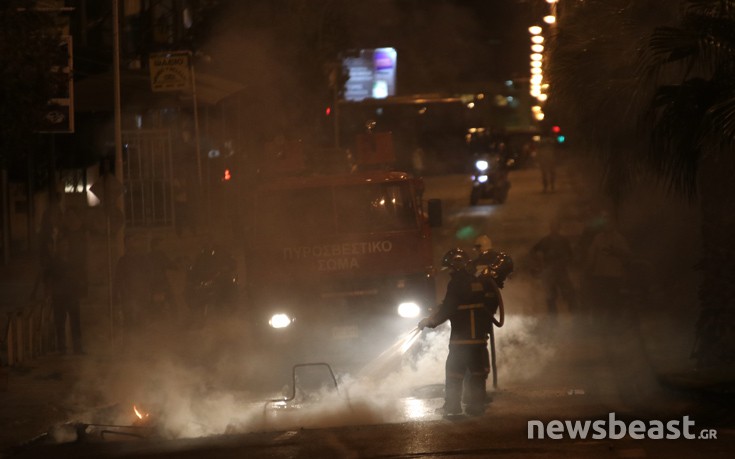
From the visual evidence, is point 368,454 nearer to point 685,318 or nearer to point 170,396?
point 170,396

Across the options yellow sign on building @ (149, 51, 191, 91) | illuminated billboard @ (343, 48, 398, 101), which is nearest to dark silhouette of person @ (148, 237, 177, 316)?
yellow sign on building @ (149, 51, 191, 91)

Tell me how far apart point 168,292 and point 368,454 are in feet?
24.2

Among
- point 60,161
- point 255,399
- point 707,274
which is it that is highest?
point 60,161

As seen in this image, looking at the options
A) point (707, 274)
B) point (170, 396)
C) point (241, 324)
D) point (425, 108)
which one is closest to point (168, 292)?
point (241, 324)

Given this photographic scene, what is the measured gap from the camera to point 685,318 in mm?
12914

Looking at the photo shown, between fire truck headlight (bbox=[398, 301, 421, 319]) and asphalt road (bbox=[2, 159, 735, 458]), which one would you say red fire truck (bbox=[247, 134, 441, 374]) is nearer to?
fire truck headlight (bbox=[398, 301, 421, 319])

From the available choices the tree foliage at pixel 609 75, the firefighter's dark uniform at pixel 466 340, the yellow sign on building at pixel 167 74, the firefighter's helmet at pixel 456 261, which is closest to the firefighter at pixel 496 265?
the firefighter's helmet at pixel 456 261

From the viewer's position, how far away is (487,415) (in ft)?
27.7

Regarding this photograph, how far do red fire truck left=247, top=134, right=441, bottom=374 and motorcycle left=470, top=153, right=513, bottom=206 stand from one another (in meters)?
17.9

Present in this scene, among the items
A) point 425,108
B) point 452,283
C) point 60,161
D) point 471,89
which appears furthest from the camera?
point 471,89

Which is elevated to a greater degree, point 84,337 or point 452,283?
point 452,283

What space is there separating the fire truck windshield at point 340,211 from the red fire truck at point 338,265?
1 centimetres

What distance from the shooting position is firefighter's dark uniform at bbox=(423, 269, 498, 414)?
8.48 meters

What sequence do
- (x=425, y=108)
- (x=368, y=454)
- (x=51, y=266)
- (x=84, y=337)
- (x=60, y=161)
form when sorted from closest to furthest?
(x=368, y=454)
(x=51, y=266)
(x=84, y=337)
(x=60, y=161)
(x=425, y=108)
